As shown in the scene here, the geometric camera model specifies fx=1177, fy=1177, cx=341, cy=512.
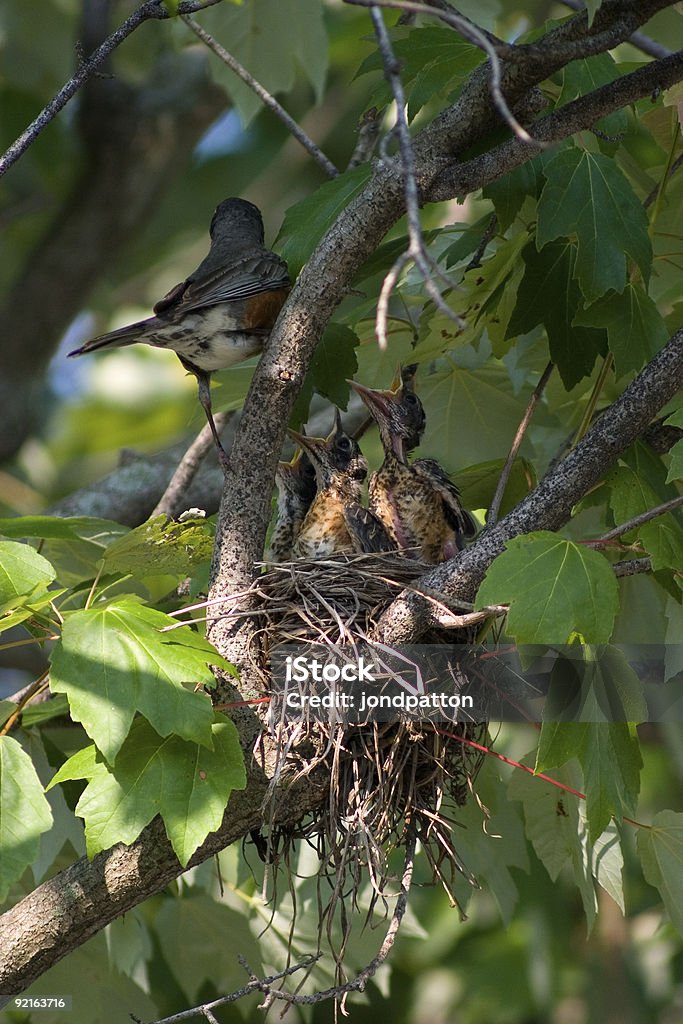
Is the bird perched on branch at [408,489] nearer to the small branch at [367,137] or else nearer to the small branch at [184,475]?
the small branch at [184,475]

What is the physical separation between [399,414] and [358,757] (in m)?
1.43

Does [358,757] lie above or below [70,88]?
below

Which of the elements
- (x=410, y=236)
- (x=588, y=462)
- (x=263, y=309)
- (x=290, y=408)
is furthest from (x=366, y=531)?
(x=410, y=236)

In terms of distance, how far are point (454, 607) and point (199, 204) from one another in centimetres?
752

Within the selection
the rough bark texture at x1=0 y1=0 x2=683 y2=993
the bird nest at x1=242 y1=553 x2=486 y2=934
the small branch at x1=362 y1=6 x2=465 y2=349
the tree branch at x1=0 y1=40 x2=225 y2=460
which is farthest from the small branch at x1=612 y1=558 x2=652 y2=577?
the tree branch at x1=0 y1=40 x2=225 y2=460

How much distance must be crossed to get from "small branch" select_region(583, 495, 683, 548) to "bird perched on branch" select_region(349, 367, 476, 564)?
1106mm

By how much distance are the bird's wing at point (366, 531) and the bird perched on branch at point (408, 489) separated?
0.05 meters

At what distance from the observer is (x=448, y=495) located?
3459mm

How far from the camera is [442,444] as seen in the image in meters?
3.89

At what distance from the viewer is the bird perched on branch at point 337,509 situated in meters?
3.67

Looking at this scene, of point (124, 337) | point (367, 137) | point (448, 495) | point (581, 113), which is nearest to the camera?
point (581, 113)

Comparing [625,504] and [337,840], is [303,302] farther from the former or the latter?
[337,840]

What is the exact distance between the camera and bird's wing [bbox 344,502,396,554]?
3600mm

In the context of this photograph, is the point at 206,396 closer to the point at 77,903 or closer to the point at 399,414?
the point at 399,414
